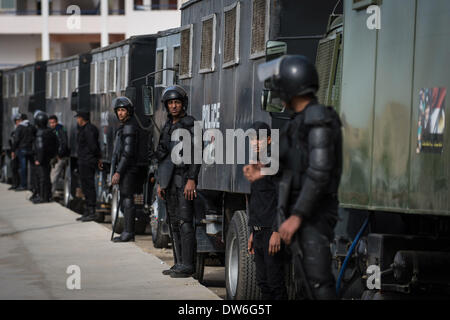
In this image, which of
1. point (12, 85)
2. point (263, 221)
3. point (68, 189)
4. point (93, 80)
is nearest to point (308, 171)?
point (263, 221)

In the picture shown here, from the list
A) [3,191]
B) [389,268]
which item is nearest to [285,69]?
[389,268]

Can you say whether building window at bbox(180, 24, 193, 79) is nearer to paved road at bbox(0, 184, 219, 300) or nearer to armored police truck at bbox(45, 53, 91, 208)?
paved road at bbox(0, 184, 219, 300)

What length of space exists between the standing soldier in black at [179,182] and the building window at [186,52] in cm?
221

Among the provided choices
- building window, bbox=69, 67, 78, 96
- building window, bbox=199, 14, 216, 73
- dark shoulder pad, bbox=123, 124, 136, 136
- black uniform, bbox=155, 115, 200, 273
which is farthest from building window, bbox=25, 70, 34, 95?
black uniform, bbox=155, 115, 200, 273

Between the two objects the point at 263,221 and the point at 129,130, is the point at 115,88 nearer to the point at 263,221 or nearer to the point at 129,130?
the point at 129,130

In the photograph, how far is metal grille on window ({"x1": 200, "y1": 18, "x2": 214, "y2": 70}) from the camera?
500 inches

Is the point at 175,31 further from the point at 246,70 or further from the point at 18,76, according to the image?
the point at 18,76

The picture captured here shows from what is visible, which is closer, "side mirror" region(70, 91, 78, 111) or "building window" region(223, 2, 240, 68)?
Result: "building window" region(223, 2, 240, 68)

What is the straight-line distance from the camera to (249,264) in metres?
10.4

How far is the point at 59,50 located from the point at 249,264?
2151 inches

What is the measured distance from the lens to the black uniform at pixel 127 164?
15859 millimetres

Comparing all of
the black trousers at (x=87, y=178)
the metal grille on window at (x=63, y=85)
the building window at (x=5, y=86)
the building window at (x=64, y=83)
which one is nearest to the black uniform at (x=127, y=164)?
the black trousers at (x=87, y=178)

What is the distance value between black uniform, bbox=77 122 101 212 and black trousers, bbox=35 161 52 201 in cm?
344

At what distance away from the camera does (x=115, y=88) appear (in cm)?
2170
